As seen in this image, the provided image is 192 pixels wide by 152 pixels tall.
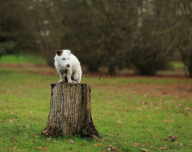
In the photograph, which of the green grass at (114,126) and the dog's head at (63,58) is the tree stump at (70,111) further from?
the dog's head at (63,58)

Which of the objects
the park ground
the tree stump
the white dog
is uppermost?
the white dog

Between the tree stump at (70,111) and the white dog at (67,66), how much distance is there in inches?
13.4

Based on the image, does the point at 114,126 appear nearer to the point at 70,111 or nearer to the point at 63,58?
the point at 70,111

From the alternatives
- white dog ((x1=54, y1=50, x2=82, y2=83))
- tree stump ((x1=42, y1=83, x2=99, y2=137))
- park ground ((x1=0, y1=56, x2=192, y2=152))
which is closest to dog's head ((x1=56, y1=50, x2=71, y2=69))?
white dog ((x1=54, y1=50, x2=82, y2=83))

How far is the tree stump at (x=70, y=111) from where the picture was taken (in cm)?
504

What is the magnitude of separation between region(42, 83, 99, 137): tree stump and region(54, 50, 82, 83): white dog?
34 centimetres

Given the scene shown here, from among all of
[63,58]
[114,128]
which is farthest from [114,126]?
[63,58]

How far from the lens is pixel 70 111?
Result: 504 cm

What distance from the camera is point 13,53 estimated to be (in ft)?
75.2

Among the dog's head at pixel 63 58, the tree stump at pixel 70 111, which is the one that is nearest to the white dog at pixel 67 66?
the dog's head at pixel 63 58

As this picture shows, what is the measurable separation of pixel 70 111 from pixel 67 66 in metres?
0.92

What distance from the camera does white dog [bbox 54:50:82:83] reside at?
503 cm

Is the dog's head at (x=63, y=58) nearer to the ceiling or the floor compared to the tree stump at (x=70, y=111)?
nearer to the ceiling

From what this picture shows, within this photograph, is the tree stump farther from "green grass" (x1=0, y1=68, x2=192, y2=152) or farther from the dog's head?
the dog's head
